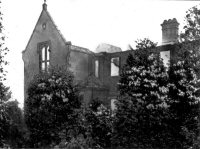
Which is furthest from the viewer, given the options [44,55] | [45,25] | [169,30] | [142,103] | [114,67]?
[44,55]

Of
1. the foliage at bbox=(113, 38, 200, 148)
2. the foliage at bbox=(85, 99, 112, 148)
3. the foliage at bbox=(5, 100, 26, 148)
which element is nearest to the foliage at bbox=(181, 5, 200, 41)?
the foliage at bbox=(113, 38, 200, 148)

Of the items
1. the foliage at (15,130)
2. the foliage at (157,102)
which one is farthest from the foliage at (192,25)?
the foliage at (15,130)

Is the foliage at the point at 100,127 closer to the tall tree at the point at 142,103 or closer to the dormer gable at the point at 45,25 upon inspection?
the tall tree at the point at 142,103

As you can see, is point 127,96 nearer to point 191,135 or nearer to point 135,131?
point 135,131

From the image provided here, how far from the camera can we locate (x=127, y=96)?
1755cm

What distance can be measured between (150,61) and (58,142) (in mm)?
7585

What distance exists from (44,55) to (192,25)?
1586cm

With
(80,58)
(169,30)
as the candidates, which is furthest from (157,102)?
(80,58)

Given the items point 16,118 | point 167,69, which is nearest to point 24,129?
point 16,118

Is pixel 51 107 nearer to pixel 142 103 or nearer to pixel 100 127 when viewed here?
pixel 100 127

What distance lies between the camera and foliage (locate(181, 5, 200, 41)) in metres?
17.4

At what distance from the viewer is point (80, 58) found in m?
28.0

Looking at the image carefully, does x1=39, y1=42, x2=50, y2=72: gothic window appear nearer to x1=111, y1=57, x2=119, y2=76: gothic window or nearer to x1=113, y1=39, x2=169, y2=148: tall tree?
x1=111, y1=57, x2=119, y2=76: gothic window

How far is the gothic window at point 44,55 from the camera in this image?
1134 inches
